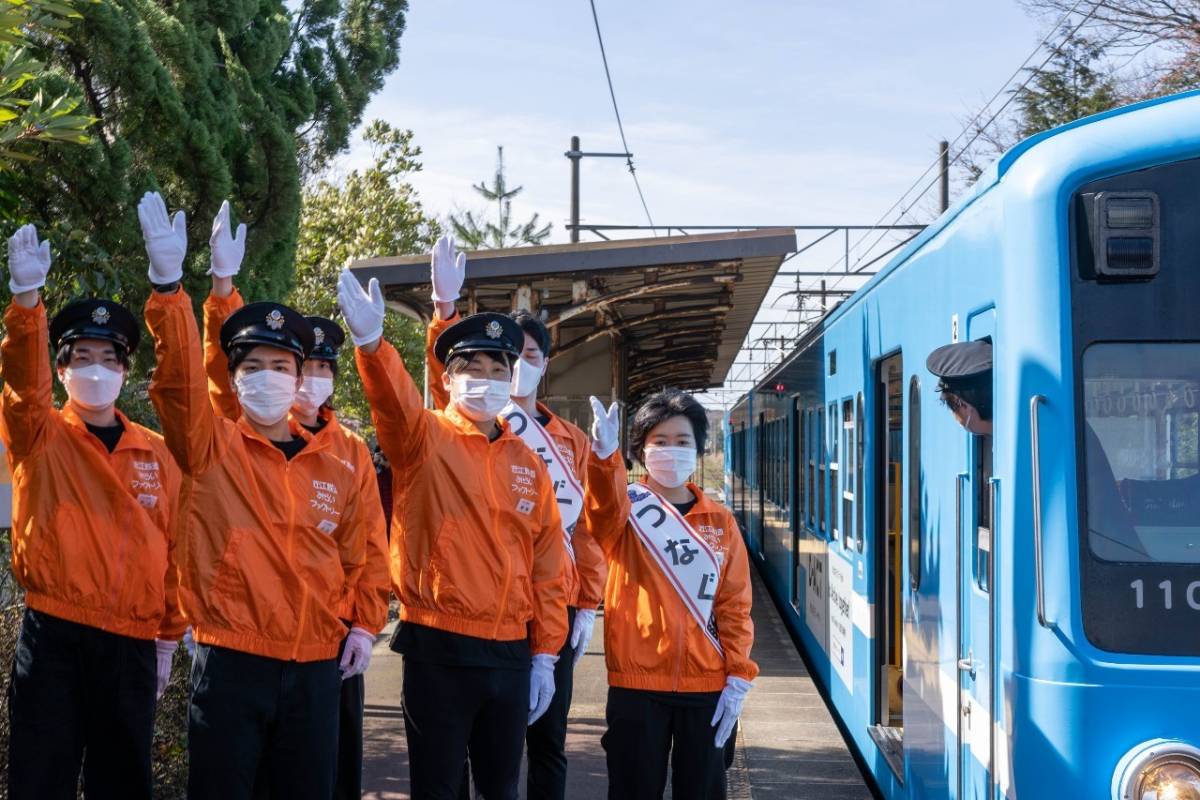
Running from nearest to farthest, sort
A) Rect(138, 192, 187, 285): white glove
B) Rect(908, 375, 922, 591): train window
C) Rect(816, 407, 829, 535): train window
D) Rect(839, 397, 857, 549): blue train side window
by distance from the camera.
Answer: Rect(138, 192, 187, 285): white glove, Rect(908, 375, 922, 591): train window, Rect(839, 397, 857, 549): blue train side window, Rect(816, 407, 829, 535): train window

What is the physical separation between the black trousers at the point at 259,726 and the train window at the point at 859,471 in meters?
3.45

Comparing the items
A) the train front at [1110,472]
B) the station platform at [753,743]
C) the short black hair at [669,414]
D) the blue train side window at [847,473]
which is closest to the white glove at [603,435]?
the short black hair at [669,414]

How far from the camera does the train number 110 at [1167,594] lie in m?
3.38

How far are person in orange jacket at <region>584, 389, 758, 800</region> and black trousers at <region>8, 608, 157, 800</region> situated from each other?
1.57 meters

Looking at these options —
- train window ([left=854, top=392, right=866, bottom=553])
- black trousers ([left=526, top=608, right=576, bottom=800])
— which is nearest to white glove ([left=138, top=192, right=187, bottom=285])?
black trousers ([left=526, top=608, right=576, bottom=800])

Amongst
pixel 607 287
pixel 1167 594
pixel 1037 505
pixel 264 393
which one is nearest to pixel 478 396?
pixel 264 393

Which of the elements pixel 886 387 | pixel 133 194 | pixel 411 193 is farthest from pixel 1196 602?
pixel 411 193

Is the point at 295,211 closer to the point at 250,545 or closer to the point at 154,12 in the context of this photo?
the point at 154,12

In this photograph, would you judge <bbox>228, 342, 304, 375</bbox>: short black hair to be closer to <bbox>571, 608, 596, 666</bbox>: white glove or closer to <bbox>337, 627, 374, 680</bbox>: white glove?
<bbox>337, 627, 374, 680</bbox>: white glove

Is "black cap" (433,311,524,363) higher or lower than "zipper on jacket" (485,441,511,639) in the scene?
higher

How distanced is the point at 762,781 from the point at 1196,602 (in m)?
3.46

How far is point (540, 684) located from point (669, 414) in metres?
1.03

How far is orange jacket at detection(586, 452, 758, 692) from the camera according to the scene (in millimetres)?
4445

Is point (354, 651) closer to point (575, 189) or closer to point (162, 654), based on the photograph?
point (162, 654)
